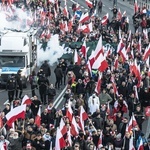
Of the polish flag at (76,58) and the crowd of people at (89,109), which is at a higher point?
the polish flag at (76,58)

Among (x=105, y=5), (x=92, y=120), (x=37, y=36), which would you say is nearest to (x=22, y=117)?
(x=92, y=120)

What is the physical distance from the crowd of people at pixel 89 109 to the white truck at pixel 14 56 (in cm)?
120

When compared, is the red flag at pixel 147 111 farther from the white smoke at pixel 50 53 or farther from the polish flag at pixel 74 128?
the white smoke at pixel 50 53

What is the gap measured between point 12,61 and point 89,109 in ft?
29.9

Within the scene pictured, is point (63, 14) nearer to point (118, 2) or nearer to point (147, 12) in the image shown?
point (147, 12)

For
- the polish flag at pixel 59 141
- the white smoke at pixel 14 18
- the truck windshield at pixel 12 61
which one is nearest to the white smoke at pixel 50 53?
the white smoke at pixel 14 18

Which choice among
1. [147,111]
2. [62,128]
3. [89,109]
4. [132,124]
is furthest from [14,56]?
[62,128]

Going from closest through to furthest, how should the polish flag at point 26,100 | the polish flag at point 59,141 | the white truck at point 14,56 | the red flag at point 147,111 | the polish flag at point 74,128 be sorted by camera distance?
the polish flag at point 59,141, the polish flag at point 74,128, the polish flag at point 26,100, the red flag at point 147,111, the white truck at point 14,56

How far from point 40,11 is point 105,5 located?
19.5 meters

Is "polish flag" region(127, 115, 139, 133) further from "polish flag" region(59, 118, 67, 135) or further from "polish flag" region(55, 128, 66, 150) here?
"polish flag" region(55, 128, 66, 150)

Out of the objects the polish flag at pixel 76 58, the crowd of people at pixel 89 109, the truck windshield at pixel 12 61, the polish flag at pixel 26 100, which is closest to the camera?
the crowd of people at pixel 89 109

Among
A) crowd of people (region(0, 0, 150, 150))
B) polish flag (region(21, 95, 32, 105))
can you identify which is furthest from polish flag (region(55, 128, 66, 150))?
polish flag (region(21, 95, 32, 105))

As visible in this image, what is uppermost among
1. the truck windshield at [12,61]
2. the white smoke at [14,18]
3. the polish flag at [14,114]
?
the white smoke at [14,18]

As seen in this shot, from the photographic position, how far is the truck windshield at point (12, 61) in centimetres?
3906
